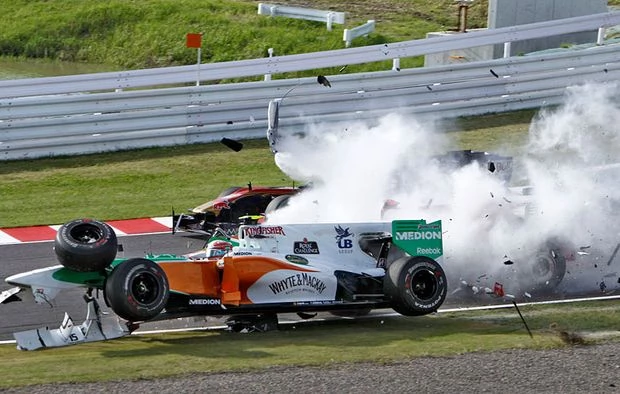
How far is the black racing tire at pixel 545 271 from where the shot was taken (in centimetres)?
1357

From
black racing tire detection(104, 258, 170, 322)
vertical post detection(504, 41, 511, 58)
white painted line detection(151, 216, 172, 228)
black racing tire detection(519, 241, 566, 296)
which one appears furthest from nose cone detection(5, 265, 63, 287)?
vertical post detection(504, 41, 511, 58)

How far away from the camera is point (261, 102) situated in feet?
64.5

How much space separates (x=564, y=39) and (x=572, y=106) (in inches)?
189

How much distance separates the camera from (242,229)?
39.6 feet

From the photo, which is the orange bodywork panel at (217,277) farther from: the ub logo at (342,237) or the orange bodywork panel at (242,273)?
the ub logo at (342,237)

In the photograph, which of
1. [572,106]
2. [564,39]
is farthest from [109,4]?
[572,106]

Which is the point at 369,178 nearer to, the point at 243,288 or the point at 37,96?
the point at 243,288

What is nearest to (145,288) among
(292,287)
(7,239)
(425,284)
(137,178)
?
(292,287)

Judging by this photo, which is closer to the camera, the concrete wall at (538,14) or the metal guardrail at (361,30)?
the concrete wall at (538,14)

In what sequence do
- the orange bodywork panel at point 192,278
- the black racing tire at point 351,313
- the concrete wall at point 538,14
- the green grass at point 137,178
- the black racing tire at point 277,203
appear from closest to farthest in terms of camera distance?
1. the orange bodywork panel at point 192,278
2. the black racing tire at point 351,313
3. the black racing tire at point 277,203
4. the green grass at point 137,178
5. the concrete wall at point 538,14

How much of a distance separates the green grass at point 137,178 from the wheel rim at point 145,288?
18.0ft

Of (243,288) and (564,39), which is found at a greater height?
(564,39)

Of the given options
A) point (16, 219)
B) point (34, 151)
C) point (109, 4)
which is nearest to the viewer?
point (16, 219)

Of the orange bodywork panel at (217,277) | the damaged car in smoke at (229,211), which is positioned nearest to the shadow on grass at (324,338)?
the orange bodywork panel at (217,277)
